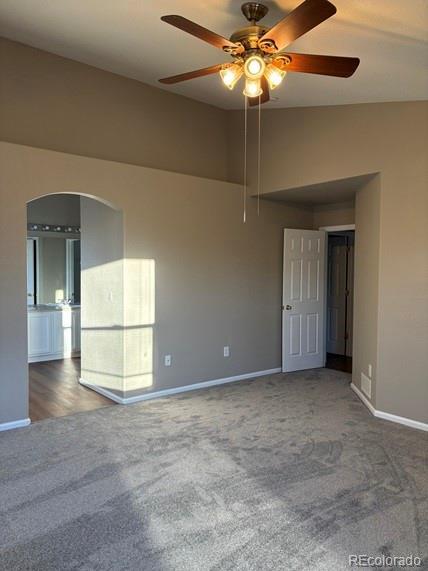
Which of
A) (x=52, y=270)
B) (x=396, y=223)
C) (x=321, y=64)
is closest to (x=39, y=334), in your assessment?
(x=52, y=270)

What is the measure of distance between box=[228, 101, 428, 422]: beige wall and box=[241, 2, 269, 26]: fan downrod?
186cm

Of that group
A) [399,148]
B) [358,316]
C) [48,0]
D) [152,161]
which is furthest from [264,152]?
[48,0]

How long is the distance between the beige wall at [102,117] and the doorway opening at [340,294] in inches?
103

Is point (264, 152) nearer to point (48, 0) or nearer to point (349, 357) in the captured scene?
point (48, 0)

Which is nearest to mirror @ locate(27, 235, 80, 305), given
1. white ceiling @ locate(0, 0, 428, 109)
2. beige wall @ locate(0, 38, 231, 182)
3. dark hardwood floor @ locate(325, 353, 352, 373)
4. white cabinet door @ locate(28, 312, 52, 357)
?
white cabinet door @ locate(28, 312, 52, 357)

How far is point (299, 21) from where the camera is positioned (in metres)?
2.19

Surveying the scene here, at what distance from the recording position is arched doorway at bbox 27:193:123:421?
4793 mm

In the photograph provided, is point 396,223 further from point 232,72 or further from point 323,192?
point 232,72

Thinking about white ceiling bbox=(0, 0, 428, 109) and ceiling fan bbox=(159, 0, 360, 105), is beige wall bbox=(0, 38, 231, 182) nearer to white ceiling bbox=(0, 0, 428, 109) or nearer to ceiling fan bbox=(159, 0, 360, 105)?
white ceiling bbox=(0, 0, 428, 109)

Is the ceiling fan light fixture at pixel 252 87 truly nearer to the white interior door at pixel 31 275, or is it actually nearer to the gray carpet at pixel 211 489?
the gray carpet at pixel 211 489

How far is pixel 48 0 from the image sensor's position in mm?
3205

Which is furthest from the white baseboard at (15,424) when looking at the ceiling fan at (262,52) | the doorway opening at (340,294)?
the doorway opening at (340,294)

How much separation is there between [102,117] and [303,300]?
3530 mm

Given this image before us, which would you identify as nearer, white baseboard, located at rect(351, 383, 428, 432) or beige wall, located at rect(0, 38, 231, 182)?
white baseboard, located at rect(351, 383, 428, 432)
